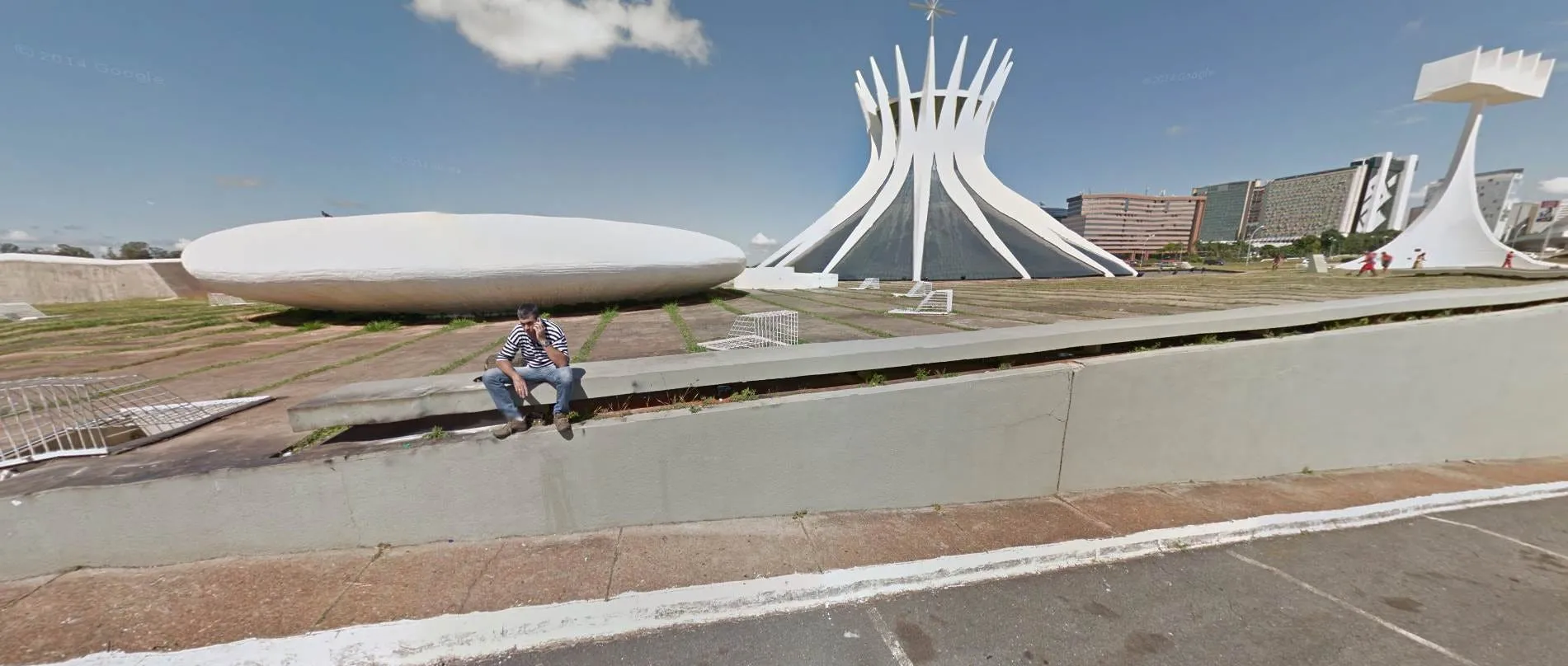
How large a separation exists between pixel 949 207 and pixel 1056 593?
2954cm

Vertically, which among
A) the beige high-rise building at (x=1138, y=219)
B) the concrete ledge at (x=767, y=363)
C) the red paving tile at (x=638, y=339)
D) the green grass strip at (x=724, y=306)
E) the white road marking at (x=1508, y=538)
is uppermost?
the beige high-rise building at (x=1138, y=219)

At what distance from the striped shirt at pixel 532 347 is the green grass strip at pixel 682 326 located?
165 cm

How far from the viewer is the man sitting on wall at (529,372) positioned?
10.8 ft

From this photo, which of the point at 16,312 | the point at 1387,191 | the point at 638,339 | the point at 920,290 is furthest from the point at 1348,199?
the point at 16,312

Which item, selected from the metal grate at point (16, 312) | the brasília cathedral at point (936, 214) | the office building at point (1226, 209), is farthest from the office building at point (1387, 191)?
the metal grate at point (16, 312)

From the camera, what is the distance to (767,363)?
3691mm

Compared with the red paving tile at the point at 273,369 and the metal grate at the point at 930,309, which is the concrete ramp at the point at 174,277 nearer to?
the red paving tile at the point at 273,369

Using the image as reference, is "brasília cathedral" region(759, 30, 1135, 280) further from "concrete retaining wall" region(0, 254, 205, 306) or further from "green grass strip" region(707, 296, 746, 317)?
"concrete retaining wall" region(0, 254, 205, 306)

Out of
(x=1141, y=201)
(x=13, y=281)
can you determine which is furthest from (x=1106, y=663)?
(x=1141, y=201)

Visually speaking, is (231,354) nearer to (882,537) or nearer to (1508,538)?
(882,537)

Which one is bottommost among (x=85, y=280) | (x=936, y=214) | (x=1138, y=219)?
(x=85, y=280)

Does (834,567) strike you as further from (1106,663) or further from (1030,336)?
(1030,336)

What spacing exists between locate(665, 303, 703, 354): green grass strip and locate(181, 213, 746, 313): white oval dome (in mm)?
995

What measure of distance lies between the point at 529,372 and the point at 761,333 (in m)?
3.52
